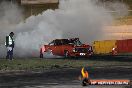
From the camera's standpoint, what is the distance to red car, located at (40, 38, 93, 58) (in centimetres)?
3366

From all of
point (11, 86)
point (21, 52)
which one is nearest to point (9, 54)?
point (21, 52)

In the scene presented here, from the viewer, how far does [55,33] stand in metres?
41.5

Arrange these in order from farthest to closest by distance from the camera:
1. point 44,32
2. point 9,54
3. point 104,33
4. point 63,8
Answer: point 104,33 < point 63,8 < point 44,32 < point 9,54

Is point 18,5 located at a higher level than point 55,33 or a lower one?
higher

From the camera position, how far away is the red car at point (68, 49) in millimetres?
33656

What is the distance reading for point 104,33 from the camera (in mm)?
51656

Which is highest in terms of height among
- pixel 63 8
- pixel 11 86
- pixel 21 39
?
pixel 63 8

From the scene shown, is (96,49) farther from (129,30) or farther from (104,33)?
(129,30)

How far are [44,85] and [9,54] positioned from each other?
1448cm

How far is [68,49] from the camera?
3384cm

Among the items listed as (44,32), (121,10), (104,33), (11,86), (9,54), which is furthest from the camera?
(121,10)

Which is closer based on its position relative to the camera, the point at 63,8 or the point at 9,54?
the point at 9,54

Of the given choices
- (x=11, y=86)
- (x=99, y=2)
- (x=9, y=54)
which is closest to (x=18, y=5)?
(x=99, y=2)

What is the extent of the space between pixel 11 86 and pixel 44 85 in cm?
109
